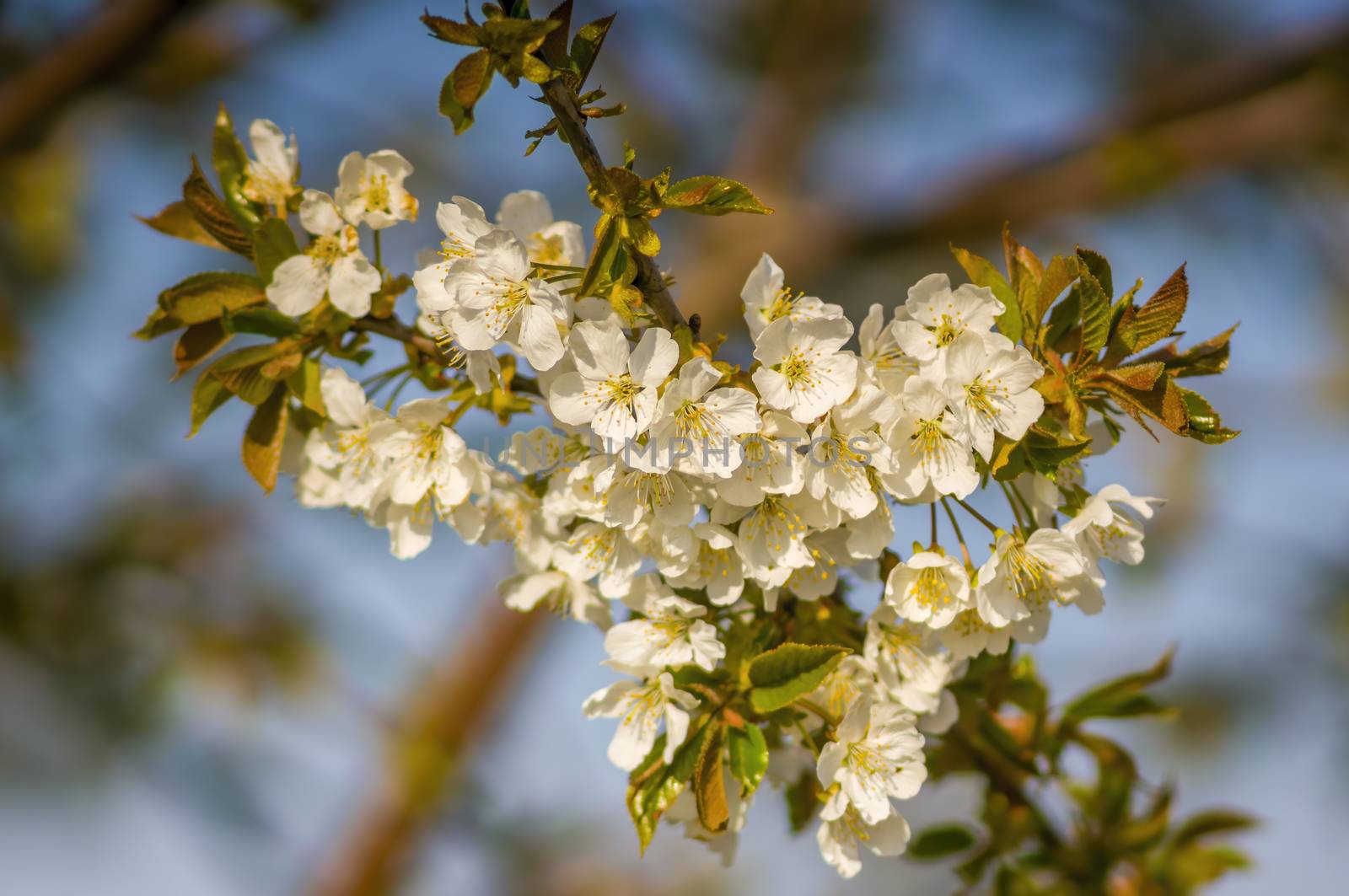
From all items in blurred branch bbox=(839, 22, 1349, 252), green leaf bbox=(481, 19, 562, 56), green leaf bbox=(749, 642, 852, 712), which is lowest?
green leaf bbox=(749, 642, 852, 712)

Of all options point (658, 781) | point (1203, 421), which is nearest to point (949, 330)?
point (1203, 421)

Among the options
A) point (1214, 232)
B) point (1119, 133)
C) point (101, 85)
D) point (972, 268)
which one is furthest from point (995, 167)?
point (972, 268)

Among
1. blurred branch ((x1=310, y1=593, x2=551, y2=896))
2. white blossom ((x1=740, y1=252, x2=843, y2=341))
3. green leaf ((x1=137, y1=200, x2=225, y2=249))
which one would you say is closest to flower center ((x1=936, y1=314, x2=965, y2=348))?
white blossom ((x1=740, y1=252, x2=843, y2=341))

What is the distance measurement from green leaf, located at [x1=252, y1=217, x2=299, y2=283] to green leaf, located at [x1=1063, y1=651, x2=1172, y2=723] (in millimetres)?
1003

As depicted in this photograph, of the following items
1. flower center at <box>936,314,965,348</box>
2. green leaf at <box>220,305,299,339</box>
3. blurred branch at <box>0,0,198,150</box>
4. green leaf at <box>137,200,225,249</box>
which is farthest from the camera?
blurred branch at <box>0,0,198,150</box>

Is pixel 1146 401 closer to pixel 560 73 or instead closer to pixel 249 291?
pixel 560 73

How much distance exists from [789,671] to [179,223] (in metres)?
0.78

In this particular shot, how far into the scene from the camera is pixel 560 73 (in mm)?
682

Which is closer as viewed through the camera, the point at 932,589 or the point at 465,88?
the point at 465,88

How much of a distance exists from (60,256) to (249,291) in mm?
3525

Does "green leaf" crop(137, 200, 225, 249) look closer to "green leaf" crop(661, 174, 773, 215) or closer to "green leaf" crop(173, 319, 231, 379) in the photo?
"green leaf" crop(173, 319, 231, 379)

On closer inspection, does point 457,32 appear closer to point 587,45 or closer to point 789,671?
point 587,45

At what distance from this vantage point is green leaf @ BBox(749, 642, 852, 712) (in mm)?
768

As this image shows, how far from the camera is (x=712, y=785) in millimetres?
813
